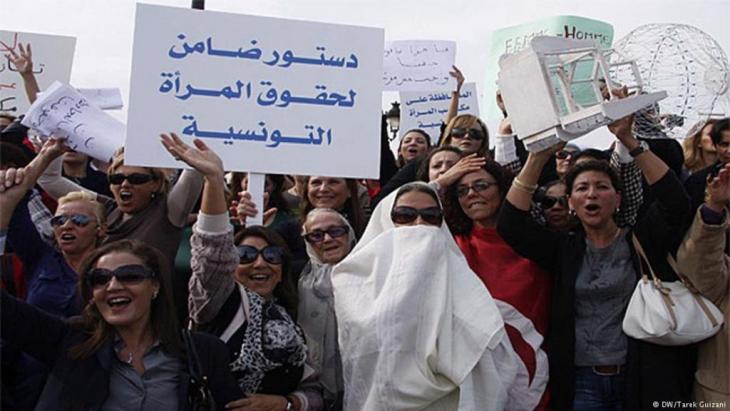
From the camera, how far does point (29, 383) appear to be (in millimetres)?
3146

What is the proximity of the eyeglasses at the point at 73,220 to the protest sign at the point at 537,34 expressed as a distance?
371cm

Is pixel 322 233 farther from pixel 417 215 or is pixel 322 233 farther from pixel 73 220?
pixel 73 220

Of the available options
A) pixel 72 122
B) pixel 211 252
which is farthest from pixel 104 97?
pixel 211 252

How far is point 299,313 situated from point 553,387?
1.17m

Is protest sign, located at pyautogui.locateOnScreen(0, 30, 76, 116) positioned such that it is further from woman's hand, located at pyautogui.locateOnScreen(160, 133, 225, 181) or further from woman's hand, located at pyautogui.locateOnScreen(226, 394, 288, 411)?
woman's hand, located at pyautogui.locateOnScreen(226, 394, 288, 411)

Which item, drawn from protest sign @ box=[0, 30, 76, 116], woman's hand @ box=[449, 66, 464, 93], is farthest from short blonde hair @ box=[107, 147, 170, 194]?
woman's hand @ box=[449, 66, 464, 93]

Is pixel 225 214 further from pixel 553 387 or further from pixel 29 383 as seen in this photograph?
pixel 553 387

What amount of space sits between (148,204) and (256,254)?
0.74 metres

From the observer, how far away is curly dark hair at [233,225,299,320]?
3670 millimetres

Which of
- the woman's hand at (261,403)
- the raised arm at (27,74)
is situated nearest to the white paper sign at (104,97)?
the raised arm at (27,74)

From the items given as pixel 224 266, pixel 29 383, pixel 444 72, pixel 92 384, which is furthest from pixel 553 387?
pixel 444 72

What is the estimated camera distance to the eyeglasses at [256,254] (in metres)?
3.60

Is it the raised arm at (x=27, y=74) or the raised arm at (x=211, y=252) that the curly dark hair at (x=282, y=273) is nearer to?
the raised arm at (x=211, y=252)

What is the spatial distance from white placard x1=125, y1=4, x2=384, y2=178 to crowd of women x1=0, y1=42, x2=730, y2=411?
1.09ft
